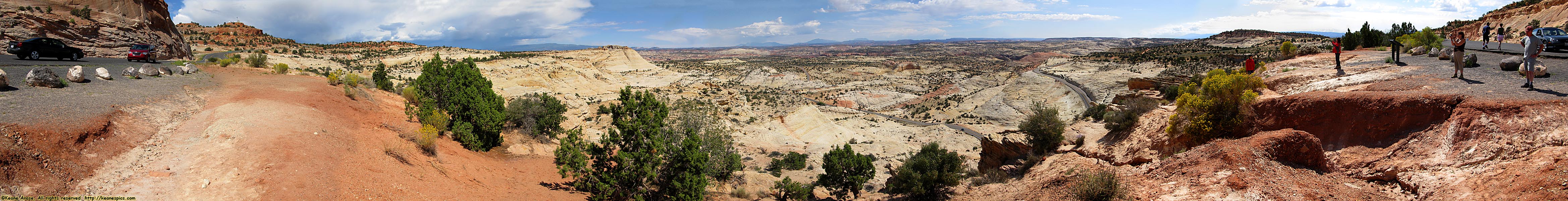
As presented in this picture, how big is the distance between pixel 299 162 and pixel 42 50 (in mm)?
21333

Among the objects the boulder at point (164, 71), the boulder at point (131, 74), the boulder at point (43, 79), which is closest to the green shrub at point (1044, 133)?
the boulder at point (43, 79)

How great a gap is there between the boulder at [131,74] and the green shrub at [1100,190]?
23856mm

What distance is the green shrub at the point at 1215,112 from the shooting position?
11.2 meters

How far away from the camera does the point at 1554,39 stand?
16016mm

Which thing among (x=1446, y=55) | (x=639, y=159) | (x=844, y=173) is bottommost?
(x=844, y=173)

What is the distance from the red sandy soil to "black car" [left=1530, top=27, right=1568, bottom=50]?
27016mm

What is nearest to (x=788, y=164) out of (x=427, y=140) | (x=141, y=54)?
(x=427, y=140)

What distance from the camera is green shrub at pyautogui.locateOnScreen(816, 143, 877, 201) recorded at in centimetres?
1669

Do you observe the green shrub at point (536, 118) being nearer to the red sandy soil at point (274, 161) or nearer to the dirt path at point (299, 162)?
the dirt path at point (299, 162)

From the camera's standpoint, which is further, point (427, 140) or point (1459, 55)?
point (427, 140)

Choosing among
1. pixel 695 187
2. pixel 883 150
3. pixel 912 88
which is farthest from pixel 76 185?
pixel 912 88

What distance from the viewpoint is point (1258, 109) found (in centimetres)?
1132

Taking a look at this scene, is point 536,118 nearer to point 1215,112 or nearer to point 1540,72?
point 1215,112

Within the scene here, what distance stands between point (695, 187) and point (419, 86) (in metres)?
10.9
